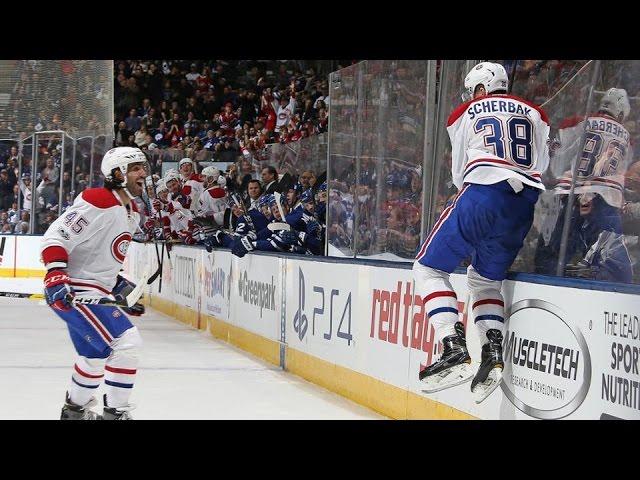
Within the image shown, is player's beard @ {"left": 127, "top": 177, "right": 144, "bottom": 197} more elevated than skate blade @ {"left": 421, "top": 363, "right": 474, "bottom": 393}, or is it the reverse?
player's beard @ {"left": 127, "top": 177, "right": 144, "bottom": 197}

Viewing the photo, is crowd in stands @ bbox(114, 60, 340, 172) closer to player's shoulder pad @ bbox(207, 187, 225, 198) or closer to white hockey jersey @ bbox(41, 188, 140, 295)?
player's shoulder pad @ bbox(207, 187, 225, 198)

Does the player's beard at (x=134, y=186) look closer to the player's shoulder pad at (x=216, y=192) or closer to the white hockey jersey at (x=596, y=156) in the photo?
the white hockey jersey at (x=596, y=156)

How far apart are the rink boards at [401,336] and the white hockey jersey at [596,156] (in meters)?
0.73

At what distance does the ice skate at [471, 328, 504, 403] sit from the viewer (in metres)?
4.97

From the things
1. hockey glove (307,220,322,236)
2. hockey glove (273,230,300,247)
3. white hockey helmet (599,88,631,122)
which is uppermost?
white hockey helmet (599,88,631,122)

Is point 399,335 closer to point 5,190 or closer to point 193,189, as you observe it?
point 193,189

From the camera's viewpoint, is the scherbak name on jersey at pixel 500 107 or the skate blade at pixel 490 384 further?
the scherbak name on jersey at pixel 500 107

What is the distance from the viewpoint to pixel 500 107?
205 inches

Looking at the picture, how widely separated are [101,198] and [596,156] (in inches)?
95.4

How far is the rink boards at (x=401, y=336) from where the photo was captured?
4.26 meters

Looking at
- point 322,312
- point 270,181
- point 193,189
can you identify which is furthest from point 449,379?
point 193,189

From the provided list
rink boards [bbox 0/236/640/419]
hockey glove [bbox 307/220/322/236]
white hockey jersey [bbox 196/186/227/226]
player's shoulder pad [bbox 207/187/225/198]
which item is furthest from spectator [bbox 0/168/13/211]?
hockey glove [bbox 307/220/322/236]

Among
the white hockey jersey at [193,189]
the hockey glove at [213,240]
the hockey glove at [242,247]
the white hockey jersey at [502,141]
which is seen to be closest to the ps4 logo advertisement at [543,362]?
the white hockey jersey at [502,141]
